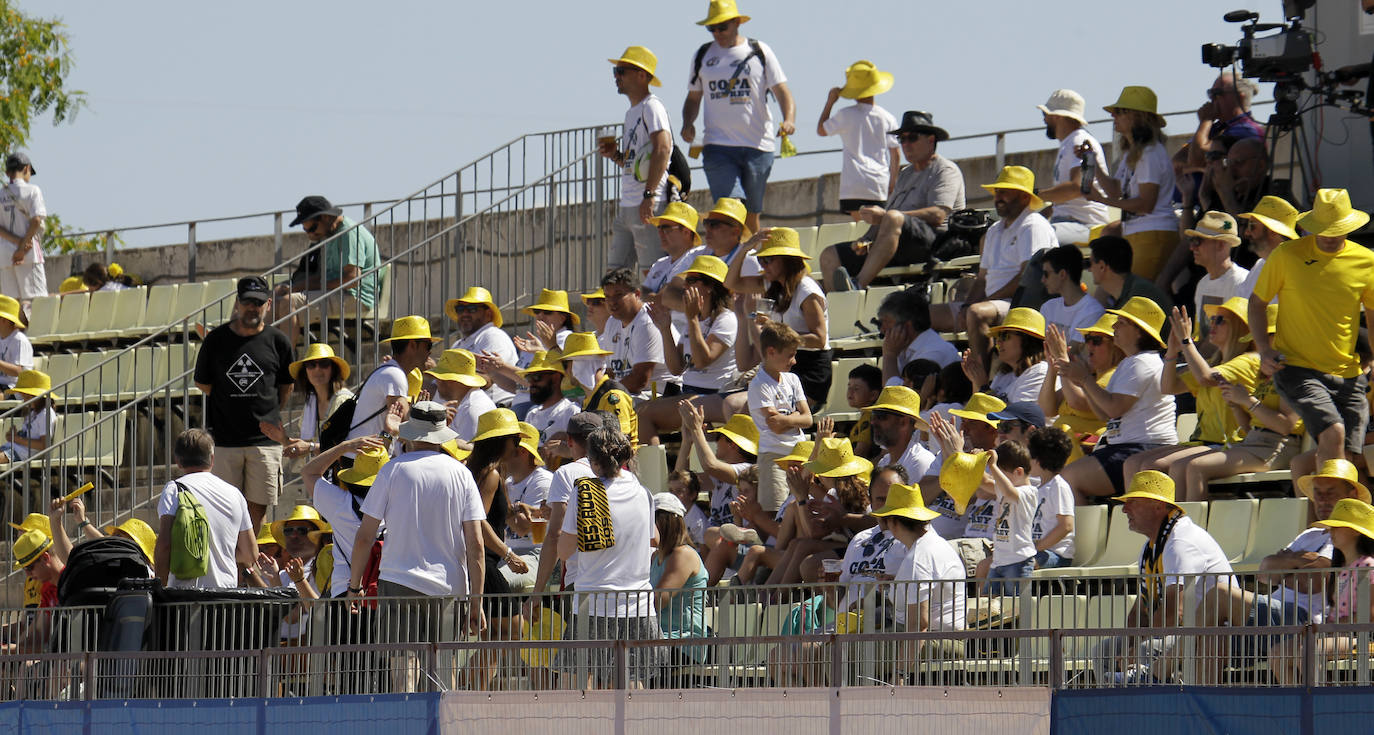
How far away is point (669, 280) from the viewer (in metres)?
14.5

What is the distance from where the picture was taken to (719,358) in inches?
525

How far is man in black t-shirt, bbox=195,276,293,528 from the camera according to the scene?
13672 mm

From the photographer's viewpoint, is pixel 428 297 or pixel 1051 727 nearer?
pixel 1051 727

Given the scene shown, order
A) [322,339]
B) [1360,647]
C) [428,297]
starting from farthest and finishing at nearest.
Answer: [428,297] → [322,339] → [1360,647]

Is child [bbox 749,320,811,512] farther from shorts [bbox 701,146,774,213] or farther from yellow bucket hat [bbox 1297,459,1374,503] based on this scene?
shorts [bbox 701,146,774,213]

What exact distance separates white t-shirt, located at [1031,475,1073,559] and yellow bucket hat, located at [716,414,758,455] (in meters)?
2.42

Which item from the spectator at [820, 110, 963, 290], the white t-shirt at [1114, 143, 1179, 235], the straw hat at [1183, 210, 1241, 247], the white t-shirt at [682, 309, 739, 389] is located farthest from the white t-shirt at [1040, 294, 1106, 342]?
the spectator at [820, 110, 963, 290]

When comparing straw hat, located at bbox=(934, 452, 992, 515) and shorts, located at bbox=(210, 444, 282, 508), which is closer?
straw hat, located at bbox=(934, 452, 992, 515)

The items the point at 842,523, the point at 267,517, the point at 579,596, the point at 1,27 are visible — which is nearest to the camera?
the point at 579,596

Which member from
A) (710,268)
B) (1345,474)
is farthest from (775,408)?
(1345,474)

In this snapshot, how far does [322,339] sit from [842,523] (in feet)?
16.6

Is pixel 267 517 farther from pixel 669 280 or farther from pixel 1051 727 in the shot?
pixel 1051 727

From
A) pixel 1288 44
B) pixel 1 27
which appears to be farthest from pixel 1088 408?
pixel 1 27

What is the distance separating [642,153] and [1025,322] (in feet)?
14.6
